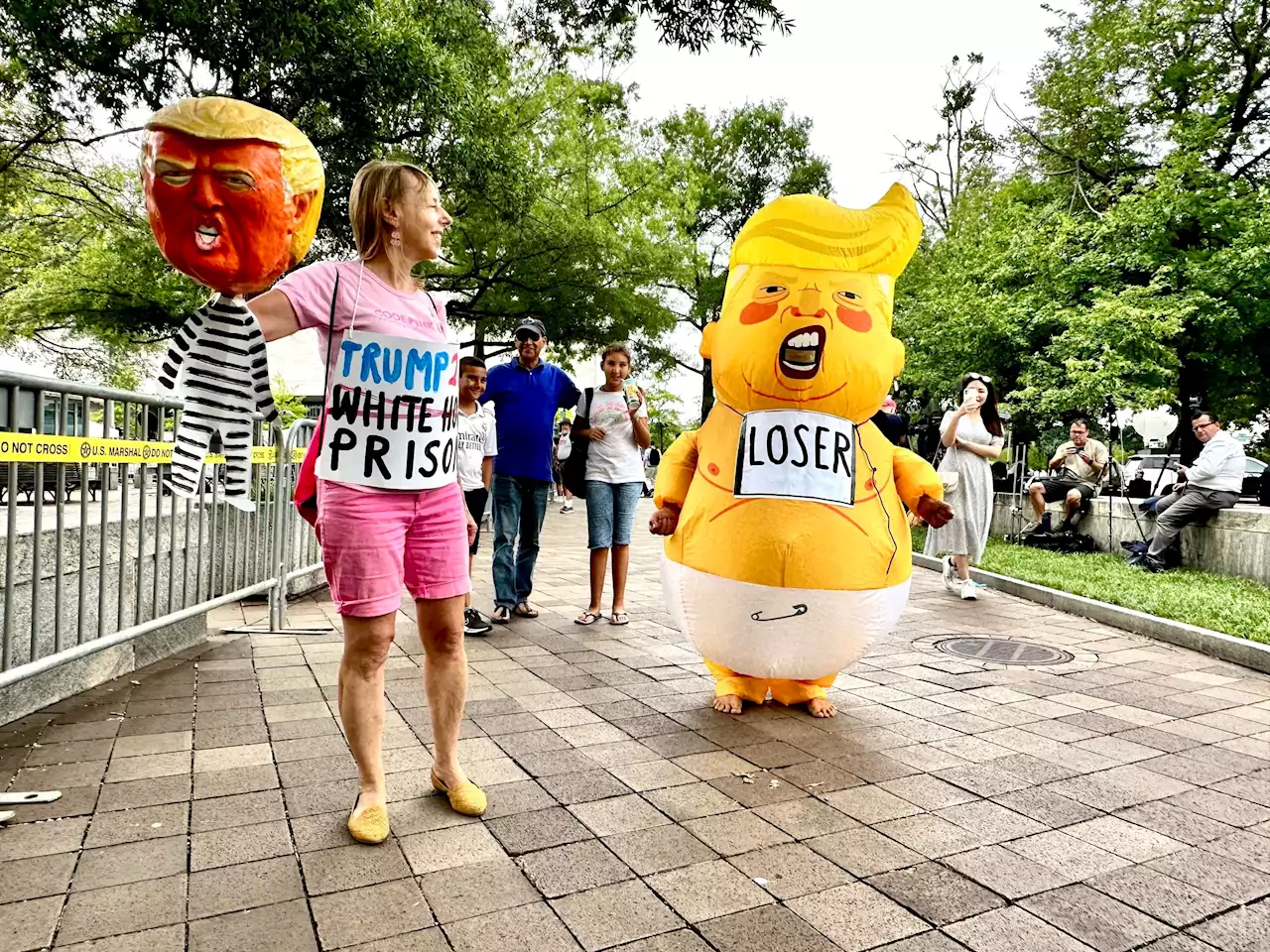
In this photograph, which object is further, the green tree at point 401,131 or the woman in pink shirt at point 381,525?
the green tree at point 401,131

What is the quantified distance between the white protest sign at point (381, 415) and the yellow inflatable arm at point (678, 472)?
1.65 meters

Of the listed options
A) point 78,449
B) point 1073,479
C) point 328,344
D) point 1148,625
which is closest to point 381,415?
point 328,344

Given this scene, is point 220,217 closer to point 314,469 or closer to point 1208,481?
point 314,469

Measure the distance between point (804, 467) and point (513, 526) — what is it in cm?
303

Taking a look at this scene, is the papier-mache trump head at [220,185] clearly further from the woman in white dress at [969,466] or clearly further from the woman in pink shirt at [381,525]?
the woman in white dress at [969,466]

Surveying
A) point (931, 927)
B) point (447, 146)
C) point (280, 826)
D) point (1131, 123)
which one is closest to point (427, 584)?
point (280, 826)

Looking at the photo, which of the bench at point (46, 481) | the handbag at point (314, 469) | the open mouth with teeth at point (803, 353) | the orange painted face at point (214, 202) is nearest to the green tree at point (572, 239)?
the bench at point (46, 481)

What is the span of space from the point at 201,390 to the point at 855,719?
10.8ft

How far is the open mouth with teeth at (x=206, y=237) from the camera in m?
1.72

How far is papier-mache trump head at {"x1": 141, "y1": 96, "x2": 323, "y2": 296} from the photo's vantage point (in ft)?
5.57

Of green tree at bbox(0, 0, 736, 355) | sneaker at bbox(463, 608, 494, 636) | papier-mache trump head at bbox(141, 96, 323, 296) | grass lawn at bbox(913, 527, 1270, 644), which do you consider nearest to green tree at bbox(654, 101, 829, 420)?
green tree at bbox(0, 0, 736, 355)

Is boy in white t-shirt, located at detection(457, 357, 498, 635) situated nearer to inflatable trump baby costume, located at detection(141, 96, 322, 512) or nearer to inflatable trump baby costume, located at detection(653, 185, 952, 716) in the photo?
inflatable trump baby costume, located at detection(653, 185, 952, 716)

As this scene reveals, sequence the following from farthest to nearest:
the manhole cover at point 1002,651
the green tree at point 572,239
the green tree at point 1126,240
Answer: the green tree at point 572,239, the green tree at point 1126,240, the manhole cover at point 1002,651

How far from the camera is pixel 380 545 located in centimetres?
266
